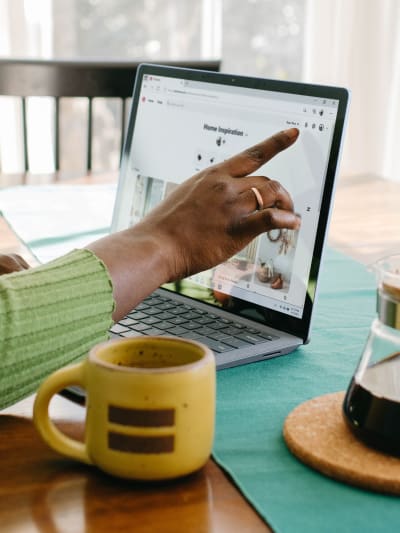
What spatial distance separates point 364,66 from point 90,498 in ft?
8.78

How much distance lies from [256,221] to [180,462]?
1.00ft

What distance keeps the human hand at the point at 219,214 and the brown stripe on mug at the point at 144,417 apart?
0.26m

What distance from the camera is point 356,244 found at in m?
1.33

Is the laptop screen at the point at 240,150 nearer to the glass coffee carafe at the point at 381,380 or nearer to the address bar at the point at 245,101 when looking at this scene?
the address bar at the point at 245,101

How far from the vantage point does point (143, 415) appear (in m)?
0.53

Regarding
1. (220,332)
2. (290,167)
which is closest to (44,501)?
(220,332)

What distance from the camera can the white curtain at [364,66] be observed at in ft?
9.50

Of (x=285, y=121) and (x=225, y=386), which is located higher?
(x=285, y=121)

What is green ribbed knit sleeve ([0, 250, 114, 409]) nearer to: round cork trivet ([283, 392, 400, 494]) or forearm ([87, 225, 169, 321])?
forearm ([87, 225, 169, 321])

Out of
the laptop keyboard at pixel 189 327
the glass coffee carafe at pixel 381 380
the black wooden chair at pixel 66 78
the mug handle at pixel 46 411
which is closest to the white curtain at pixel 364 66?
the black wooden chair at pixel 66 78

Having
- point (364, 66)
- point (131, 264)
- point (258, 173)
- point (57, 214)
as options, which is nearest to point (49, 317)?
point (131, 264)

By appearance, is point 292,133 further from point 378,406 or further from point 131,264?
point 378,406

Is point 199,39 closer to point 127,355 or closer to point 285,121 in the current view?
point 285,121

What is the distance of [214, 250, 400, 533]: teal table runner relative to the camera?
1.73 feet
